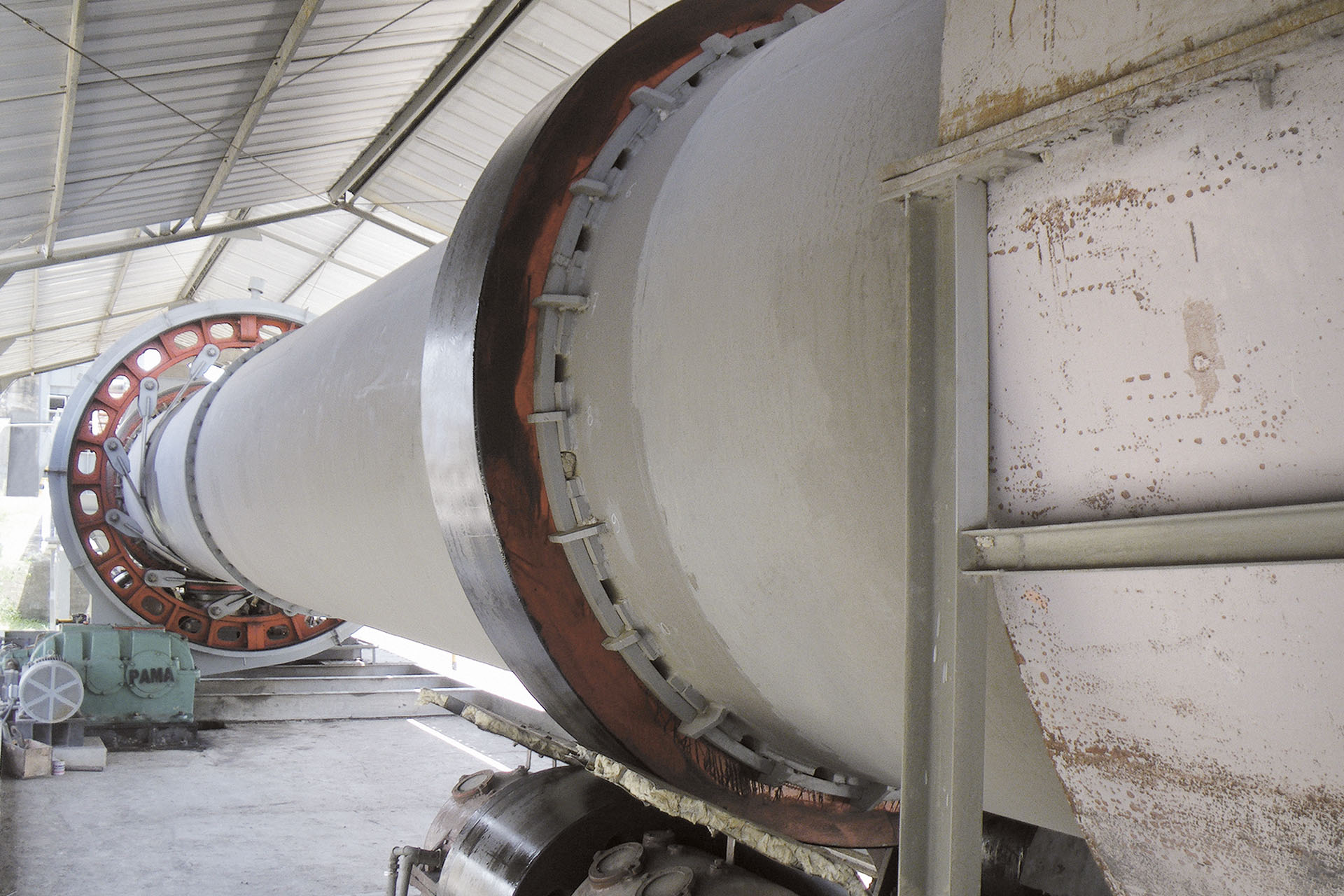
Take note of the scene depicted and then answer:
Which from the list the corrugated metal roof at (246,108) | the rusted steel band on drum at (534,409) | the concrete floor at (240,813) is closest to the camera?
the rusted steel band on drum at (534,409)

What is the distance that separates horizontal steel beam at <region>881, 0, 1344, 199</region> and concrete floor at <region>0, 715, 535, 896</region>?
13.3 feet

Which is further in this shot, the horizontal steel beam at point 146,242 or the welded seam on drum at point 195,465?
the horizontal steel beam at point 146,242

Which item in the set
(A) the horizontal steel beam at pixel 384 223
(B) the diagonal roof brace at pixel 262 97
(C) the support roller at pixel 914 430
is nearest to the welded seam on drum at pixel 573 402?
(C) the support roller at pixel 914 430

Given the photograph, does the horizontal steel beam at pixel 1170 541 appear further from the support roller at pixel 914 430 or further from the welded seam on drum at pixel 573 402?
the welded seam on drum at pixel 573 402

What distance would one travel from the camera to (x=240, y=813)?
5.16m

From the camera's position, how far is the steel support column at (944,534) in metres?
0.91

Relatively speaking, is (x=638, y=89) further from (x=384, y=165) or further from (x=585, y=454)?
(x=384, y=165)

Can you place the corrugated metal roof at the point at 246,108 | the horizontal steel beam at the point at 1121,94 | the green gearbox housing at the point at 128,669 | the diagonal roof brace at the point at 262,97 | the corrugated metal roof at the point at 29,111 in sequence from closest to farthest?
1. the horizontal steel beam at the point at 1121,94
2. the green gearbox housing at the point at 128,669
3. the corrugated metal roof at the point at 29,111
4. the corrugated metal roof at the point at 246,108
5. the diagonal roof brace at the point at 262,97

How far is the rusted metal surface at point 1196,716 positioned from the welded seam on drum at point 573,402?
2.67 ft

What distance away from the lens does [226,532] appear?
386 centimetres

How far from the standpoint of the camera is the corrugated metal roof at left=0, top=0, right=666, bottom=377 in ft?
23.8

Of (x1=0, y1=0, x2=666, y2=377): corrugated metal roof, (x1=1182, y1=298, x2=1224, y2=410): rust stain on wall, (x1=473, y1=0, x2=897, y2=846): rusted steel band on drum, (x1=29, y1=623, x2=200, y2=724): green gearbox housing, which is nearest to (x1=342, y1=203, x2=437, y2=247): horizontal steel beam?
(x1=0, y1=0, x2=666, y2=377): corrugated metal roof

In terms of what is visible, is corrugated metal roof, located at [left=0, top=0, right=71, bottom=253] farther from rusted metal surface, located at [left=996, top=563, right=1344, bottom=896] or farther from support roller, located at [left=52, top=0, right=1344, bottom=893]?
rusted metal surface, located at [left=996, top=563, right=1344, bottom=896]

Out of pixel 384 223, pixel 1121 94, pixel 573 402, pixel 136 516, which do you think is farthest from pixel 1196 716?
pixel 384 223
